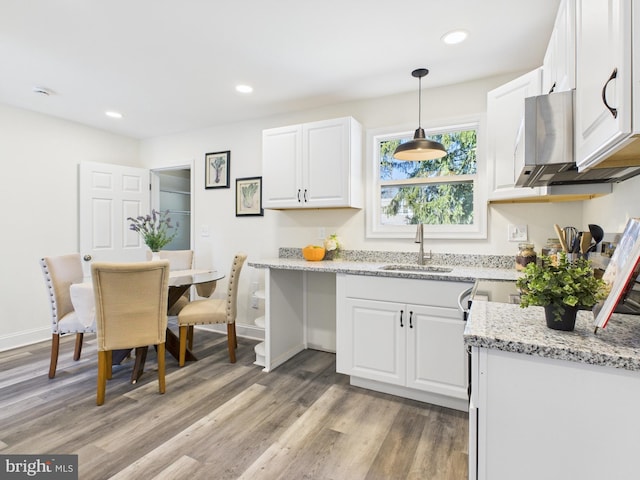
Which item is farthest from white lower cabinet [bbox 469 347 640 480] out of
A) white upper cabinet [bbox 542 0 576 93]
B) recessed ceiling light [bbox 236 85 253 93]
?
recessed ceiling light [bbox 236 85 253 93]

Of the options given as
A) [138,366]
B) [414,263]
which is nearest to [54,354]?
[138,366]

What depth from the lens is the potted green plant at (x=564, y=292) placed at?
3.11ft

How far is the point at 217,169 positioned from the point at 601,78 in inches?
143

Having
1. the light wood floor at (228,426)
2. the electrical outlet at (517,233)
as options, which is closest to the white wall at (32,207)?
the light wood floor at (228,426)

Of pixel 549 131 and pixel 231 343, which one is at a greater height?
pixel 549 131

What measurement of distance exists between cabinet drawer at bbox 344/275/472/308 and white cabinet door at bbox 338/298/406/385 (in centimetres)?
6

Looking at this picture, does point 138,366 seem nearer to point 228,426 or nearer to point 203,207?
point 228,426

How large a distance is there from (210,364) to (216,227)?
1.65m

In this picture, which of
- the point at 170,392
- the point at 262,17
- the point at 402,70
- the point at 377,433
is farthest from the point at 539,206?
the point at 170,392

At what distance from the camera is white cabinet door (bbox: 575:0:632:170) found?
80cm

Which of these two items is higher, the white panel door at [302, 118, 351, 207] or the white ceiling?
the white ceiling

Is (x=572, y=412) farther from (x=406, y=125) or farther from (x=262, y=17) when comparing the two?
(x=406, y=125)

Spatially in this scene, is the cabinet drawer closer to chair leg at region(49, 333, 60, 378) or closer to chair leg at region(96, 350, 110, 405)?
chair leg at region(96, 350, 110, 405)

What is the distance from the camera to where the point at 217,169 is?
394cm
